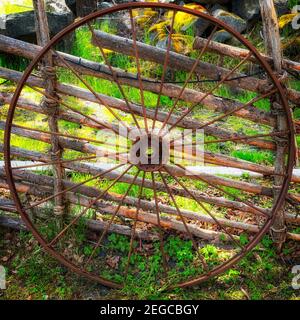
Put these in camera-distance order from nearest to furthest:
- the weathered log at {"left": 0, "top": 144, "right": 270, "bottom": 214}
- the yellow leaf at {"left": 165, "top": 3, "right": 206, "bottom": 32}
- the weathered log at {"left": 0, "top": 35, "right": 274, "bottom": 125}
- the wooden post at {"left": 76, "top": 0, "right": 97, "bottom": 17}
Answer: the weathered log at {"left": 0, "top": 35, "right": 274, "bottom": 125}
the weathered log at {"left": 0, "top": 144, "right": 270, "bottom": 214}
the yellow leaf at {"left": 165, "top": 3, "right": 206, "bottom": 32}
the wooden post at {"left": 76, "top": 0, "right": 97, "bottom": 17}

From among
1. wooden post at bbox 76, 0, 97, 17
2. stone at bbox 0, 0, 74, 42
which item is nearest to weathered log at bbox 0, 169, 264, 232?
stone at bbox 0, 0, 74, 42

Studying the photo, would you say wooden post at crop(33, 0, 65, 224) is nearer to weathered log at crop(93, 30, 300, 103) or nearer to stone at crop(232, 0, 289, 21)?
weathered log at crop(93, 30, 300, 103)

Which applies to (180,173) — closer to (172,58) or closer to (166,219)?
(166,219)

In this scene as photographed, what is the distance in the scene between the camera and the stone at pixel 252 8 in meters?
4.65

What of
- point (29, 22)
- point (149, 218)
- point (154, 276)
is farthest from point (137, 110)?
point (29, 22)

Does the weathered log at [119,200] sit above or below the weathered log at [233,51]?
below

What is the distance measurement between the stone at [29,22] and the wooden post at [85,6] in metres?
0.41

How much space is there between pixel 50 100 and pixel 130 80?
49 cm

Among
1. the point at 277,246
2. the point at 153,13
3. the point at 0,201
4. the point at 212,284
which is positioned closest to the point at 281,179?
the point at 277,246

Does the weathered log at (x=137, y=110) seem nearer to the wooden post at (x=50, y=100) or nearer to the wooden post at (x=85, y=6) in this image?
the wooden post at (x=50, y=100)

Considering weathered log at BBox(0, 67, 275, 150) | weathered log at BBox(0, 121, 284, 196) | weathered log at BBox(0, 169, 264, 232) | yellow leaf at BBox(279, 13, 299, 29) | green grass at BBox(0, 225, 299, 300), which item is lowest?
green grass at BBox(0, 225, 299, 300)

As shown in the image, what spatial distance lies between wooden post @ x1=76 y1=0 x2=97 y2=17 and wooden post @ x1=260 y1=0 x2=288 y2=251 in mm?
2955

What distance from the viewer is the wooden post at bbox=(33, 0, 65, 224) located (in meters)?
2.80

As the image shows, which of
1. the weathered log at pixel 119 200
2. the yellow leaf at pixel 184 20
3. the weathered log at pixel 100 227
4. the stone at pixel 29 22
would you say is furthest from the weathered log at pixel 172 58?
the stone at pixel 29 22
